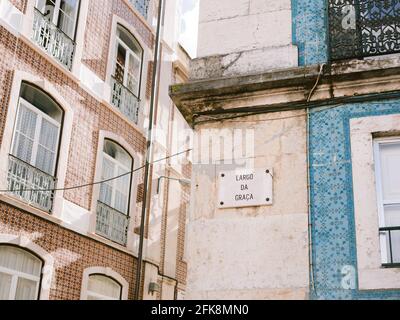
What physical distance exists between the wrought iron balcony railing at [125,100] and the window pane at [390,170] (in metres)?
8.57

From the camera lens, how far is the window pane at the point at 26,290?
10.6 meters

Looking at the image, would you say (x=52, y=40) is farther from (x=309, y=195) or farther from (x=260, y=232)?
(x=309, y=195)

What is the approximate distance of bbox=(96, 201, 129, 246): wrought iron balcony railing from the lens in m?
13.0

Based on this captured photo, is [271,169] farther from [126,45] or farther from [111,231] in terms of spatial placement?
[126,45]

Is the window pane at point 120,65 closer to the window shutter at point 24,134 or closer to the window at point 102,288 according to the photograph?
the window shutter at point 24,134

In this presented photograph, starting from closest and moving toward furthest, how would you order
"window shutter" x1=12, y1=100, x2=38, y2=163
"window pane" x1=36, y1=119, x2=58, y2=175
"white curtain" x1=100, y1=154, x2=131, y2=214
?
"window shutter" x1=12, y1=100, x2=38, y2=163, "window pane" x1=36, y1=119, x2=58, y2=175, "white curtain" x1=100, y1=154, x2=131, y2=214

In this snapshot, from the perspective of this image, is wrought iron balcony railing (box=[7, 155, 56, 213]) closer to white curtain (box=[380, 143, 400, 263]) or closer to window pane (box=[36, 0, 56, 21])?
window pane (box=[36, 0, 56, 21])

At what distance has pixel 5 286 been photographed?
10320mm

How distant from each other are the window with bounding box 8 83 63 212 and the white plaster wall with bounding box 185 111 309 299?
16.0ft

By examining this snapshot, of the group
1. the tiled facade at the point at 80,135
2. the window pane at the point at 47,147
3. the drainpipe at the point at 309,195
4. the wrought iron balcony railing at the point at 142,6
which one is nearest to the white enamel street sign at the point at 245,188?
the drainpipe at the point at 309,195

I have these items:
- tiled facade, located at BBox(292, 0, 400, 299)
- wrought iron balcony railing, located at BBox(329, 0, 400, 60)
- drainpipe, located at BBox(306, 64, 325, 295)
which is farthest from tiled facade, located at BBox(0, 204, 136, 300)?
wrought iron balcony railing, located at BBox(329, 0, 400, 60)

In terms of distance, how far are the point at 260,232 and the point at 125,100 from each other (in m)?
8.59

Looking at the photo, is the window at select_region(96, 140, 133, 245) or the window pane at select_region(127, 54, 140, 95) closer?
the window at select_region(96, 140, 133, 245)

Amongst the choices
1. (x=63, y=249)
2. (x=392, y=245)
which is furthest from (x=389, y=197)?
(x=63, y=249)
